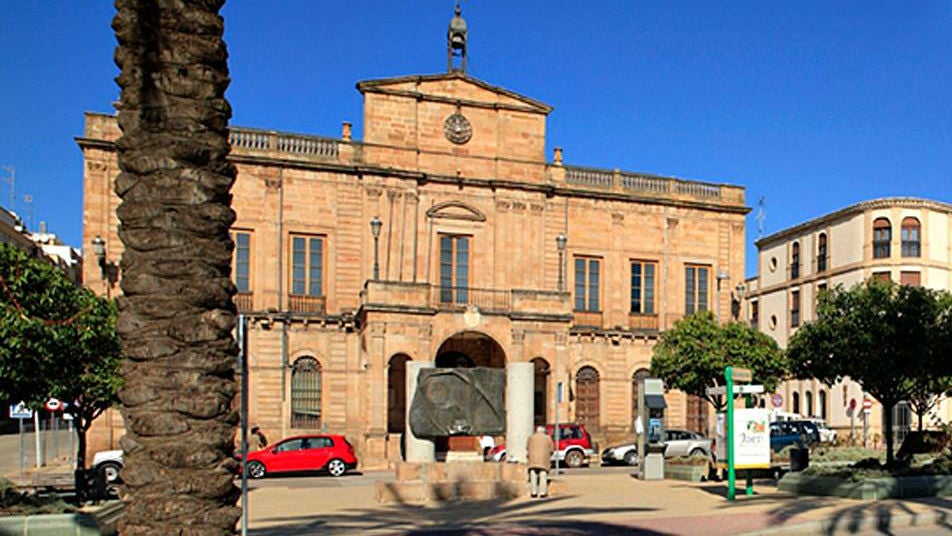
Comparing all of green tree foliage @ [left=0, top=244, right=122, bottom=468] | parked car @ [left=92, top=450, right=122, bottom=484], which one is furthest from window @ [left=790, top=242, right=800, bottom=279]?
green tree foliage @ [left=0, top=244, right=122, bottom=468]

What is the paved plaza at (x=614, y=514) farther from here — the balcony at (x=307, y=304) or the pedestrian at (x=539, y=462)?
the balcony at (x=307, y=304)

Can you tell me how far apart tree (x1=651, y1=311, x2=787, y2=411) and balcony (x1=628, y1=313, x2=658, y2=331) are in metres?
6.34

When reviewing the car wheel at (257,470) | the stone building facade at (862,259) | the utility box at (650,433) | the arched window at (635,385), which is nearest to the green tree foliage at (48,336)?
the car wheel at (257,470)

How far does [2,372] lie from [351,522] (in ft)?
18.5

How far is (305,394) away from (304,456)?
20.8 feet

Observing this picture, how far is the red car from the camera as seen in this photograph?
29047mm

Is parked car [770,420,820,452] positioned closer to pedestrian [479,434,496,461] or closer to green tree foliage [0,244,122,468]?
pedestrian [479,434,496,461]

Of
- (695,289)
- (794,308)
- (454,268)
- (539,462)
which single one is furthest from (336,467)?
(794,308)

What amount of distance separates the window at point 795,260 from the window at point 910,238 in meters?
8.33

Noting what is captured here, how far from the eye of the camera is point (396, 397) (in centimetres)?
3647

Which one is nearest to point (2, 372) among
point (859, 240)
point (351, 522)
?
point (351, 522)

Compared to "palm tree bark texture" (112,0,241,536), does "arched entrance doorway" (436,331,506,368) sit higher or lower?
lower

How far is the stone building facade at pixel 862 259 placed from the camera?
52219mm

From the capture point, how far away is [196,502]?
6332mm
